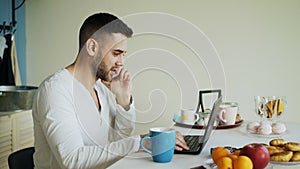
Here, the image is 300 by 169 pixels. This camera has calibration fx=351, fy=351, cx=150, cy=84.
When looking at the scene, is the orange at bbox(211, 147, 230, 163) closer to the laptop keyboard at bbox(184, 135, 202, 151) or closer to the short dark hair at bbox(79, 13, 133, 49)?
the laptop keyboard at bbox(184, 135, 202, 151)

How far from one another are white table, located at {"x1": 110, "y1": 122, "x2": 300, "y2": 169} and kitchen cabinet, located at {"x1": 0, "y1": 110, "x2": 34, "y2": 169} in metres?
1.18

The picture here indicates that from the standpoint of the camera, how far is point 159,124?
2.78 metres

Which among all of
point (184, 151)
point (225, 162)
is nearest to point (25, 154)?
point (184, 151)

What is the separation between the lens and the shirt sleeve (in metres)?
1.21

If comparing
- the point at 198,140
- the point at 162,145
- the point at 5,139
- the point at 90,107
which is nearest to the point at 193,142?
the point at 198,140

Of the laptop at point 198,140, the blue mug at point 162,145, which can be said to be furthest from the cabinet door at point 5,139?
the blue mug at point 162,145

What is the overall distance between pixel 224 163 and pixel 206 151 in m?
0.30

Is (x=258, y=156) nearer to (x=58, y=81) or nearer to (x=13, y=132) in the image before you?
(x=58, y=81)

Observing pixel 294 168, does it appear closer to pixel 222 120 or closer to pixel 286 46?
pixel 222 120

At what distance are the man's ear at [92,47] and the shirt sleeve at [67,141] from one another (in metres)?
0.27

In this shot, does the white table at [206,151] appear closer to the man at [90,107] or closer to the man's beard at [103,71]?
the man at [90,107]

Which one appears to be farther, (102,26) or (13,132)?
(13,132)

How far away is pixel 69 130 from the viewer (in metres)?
1.24

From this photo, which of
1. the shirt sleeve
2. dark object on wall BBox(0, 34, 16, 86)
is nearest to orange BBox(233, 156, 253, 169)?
the shirt sleeve
